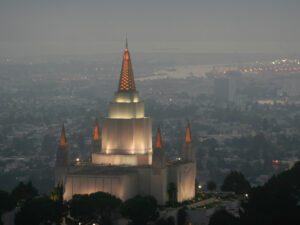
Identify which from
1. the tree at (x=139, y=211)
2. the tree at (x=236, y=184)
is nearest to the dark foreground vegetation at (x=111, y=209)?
the tree at (x=139, y=211)

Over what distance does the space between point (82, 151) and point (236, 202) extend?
2354 inches

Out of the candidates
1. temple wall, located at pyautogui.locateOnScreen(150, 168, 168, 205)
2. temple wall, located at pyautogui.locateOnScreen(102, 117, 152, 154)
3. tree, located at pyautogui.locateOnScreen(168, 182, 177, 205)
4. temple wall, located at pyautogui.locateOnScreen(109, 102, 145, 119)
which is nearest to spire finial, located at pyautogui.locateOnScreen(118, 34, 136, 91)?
temple wall, located at pyautogui.locateOnScreen(109, 102, 145, 119)

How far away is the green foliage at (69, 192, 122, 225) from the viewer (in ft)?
158

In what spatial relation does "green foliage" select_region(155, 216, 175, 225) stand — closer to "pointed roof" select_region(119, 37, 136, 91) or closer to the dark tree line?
the dark tree line

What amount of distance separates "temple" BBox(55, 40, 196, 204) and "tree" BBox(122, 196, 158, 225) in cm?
184

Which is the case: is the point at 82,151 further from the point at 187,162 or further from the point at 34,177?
the point at 187,162

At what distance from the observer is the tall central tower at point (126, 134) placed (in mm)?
53906

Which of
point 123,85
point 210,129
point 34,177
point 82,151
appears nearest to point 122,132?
point 123,85

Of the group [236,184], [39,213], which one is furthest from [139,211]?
[236,184]

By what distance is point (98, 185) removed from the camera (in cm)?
5069

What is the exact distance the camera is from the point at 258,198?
48344mm

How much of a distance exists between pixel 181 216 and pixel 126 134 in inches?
251

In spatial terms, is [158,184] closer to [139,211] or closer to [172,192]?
[172,192]

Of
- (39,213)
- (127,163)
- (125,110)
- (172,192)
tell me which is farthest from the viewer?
(125,110)
